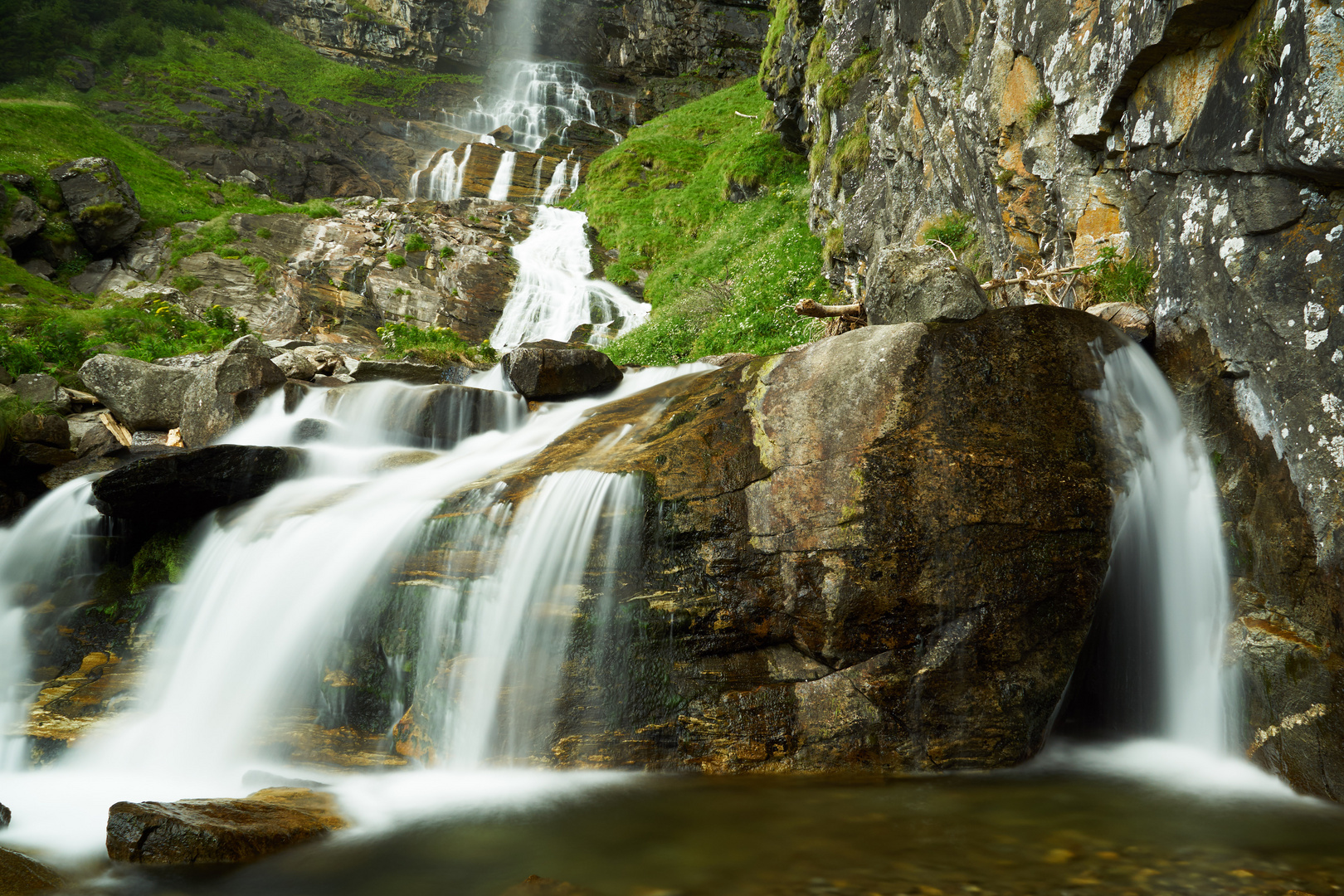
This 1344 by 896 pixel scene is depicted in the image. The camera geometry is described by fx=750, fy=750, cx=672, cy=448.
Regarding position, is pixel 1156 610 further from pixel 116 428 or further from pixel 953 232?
pixel 116 428

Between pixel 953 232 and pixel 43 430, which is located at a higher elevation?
pixel 953 232

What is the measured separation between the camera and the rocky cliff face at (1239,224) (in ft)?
14.3

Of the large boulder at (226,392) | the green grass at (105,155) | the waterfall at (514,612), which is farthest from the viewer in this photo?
the green grass at (105,155)

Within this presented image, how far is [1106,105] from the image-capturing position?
660cm

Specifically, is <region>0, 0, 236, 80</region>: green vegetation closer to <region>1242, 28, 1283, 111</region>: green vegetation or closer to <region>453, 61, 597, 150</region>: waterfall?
<region>453, 61, 597, 150</region>: waterfall

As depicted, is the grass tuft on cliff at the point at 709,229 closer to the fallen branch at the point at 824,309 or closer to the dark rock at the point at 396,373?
the dark rock at the point at 396,373

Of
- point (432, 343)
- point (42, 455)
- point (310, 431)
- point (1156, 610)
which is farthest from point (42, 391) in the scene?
point (1156, 610)

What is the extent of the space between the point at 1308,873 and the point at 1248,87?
455 cm

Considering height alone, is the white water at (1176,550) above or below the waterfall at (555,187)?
below

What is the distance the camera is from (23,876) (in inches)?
139

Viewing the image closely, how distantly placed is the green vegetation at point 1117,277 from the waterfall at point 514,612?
4.39 m

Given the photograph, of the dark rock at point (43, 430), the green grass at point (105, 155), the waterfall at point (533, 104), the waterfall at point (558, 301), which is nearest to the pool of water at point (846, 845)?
the dark rock at point (43, 430)

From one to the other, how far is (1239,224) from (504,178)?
93.4 feet

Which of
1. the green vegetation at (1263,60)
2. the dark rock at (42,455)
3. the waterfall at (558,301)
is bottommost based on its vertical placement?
the dark rock at (42,455)
